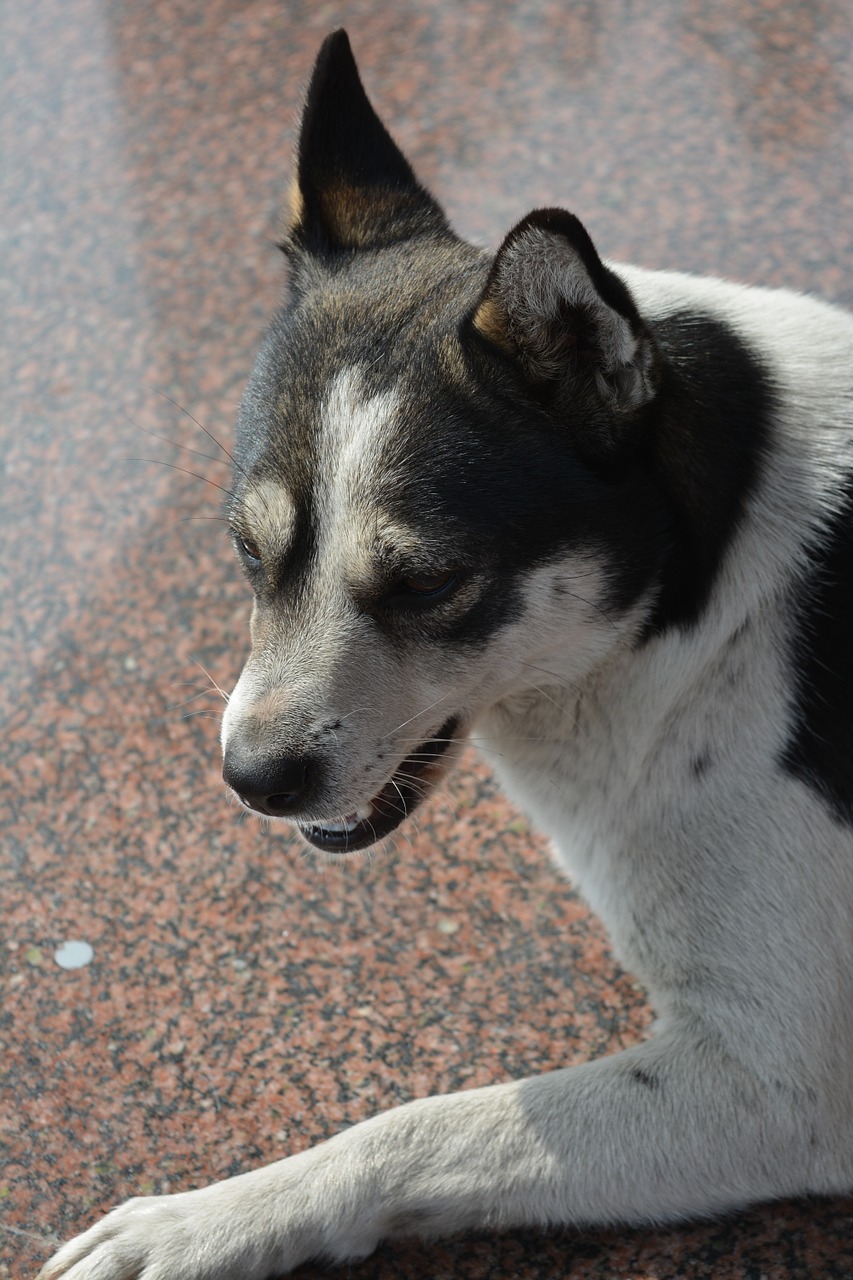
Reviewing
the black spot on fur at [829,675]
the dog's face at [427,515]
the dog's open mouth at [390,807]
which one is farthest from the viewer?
the dog's open mouth at [390,807]

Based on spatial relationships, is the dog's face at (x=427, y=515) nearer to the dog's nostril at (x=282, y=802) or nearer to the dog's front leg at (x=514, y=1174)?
the dog's nostril at (x=282, y=802)

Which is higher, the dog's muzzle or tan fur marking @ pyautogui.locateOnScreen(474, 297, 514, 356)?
tan fur marking @ pyautogui.locateOnScreen(474, 297, 514, 356)

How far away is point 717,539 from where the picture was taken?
210cm

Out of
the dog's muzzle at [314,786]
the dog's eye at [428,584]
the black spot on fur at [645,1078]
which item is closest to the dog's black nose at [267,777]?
the dog's muzzle at [314,786]

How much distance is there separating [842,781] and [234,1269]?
1.20 meters

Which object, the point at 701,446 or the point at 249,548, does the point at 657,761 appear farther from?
the point at 249,548

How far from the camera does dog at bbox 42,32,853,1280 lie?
2.04m

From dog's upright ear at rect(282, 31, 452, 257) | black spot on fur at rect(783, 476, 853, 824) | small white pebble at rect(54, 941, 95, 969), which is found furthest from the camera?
small white pebble at rect(54, 941, 95, 969)

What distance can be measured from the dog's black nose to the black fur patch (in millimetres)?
602

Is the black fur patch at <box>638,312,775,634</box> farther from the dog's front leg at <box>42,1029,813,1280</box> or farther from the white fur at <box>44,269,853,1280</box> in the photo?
the dog's front leg at <box>42,1029,813,1280</box>

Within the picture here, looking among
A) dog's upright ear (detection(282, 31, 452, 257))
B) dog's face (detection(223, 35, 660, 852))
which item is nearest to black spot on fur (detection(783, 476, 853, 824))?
→ dog's face (detection(223, 35, 660, 852))

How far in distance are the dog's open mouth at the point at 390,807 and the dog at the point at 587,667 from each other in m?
0.01

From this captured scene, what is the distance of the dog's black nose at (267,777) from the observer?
207 centimetres

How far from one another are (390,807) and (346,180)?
1.12 metres
